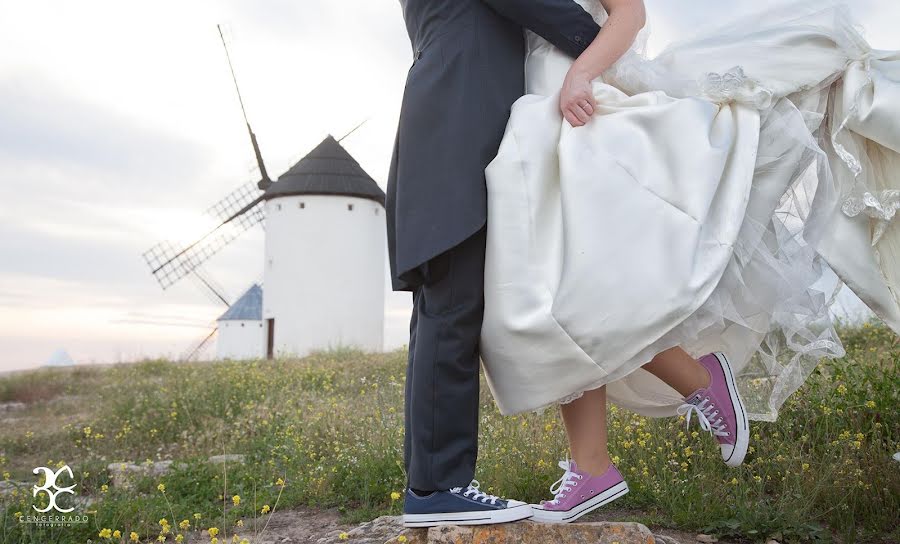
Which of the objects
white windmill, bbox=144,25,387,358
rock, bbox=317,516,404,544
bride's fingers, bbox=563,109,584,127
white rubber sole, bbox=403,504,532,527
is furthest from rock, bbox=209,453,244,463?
white windmill, bbox=144,25,387,358

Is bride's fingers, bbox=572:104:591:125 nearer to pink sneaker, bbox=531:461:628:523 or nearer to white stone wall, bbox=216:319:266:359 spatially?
pink sneaker, bbox=531:461:628:523

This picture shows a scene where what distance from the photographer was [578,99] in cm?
238

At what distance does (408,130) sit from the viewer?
2498 mm

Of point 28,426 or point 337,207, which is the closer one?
point 28,426

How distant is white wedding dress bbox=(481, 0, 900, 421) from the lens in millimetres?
2264

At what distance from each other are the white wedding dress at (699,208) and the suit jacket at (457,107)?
75 millimetres

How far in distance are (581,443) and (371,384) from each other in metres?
5.92

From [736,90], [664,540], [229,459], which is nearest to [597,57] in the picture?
[736,90]

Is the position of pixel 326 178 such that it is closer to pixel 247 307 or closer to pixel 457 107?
pixel 247 307

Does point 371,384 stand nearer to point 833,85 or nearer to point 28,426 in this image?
point 28,426

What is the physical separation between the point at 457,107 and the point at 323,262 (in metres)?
18.2

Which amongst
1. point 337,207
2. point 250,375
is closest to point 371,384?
point 250,375

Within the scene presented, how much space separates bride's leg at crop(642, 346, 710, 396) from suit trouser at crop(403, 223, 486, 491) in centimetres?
64

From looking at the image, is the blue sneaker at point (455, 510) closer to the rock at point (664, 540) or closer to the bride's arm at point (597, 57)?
the rock at point (664, 540)
